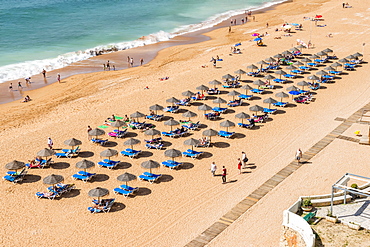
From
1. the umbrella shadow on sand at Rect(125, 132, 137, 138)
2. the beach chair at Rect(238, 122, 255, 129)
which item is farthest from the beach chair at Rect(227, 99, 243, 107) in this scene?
the umbrella shadow on sand at Rect(125, 132, 137, 138)

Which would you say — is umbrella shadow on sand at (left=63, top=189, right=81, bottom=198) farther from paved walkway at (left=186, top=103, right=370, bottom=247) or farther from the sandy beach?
paved walkway at (left=186, top=103, right=370, bottom=247)

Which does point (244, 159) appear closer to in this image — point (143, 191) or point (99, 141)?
point (143, 191)

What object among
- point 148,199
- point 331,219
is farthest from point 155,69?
point 331,219

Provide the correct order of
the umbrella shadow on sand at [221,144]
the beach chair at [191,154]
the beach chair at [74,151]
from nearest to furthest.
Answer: the beach chair at [191,154], the beach chair at [74,151], the umbrella shadow on sand at [221,144]

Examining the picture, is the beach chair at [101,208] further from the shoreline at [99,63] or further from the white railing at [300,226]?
the shoreline at [99,63]

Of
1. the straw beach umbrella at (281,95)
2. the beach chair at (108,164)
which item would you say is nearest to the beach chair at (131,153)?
the beach chair at (108,164)

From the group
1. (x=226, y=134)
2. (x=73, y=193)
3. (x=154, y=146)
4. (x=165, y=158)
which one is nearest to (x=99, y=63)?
(x=154, y=146)
